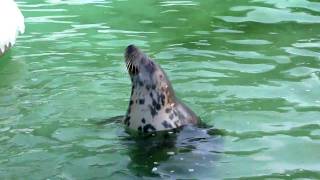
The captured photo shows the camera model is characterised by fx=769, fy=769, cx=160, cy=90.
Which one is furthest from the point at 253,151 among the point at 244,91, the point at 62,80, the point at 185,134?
the point at 62,80

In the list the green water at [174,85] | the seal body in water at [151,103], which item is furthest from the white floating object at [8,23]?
the seal body in water at [151,103]

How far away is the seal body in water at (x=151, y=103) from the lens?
21.0ft

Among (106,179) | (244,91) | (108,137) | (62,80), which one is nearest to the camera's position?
(106,179)

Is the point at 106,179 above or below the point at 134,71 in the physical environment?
below

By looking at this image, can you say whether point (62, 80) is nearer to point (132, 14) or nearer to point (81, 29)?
point (81, 29)

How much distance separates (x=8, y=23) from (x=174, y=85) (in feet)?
7.44

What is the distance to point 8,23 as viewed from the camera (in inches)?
352

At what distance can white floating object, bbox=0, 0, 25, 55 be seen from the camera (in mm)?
8859

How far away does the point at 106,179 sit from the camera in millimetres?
5609

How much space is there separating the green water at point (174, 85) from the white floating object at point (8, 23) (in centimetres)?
29

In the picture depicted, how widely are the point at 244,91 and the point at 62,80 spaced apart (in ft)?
6.63

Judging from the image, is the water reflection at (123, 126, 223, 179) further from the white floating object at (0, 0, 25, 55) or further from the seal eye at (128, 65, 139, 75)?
the white floating object at (0, 0, 25, 55)

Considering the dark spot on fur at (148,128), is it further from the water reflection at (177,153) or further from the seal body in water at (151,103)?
the water reflection at (177,153)

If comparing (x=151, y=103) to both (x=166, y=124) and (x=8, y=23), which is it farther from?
(x=8, y=23)
